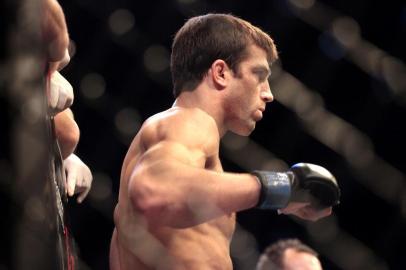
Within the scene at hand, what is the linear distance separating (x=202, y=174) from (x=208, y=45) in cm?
35

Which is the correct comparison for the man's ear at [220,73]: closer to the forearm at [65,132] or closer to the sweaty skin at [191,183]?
the sweaty skin at [191,183]

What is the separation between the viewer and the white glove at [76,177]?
4.58 feet

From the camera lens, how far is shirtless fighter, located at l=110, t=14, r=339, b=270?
1188mm

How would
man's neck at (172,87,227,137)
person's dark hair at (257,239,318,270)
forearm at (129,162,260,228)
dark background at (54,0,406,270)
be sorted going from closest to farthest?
forearm at (129,162,260,228) < man's neck at (172,87,227,137) < dark background at (54,0,406,270) < person's dark hair at (257,239,318,270)

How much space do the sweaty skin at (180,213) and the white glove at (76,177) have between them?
106 mm

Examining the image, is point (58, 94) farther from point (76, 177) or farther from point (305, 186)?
point (305, 186)

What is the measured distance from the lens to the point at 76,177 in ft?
4.65

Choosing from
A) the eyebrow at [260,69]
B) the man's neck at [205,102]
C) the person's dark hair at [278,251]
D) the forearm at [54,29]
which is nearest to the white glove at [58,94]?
the forearm at [54,29]

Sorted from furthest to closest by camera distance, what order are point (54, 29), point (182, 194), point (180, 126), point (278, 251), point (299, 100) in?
point (278, 251) < point (299, 100) < point (180, 126) < point (182, 194) < point (54, 29)

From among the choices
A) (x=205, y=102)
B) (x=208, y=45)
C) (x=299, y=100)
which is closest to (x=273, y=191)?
(x=205, y=102)

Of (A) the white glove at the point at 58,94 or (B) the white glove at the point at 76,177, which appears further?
(B) the white glove at the point at 76,177

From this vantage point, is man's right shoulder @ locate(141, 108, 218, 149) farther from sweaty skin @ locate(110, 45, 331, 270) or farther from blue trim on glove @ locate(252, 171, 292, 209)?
blue trim on glove @ locate(252, 171, 292, 209)

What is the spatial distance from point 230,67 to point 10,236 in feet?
2.62

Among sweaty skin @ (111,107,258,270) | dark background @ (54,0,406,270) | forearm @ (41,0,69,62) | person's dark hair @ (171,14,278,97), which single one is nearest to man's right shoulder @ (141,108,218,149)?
sweaty skin @ (111,107,258,270)
